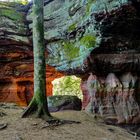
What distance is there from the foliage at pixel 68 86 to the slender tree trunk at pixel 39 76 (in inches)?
881

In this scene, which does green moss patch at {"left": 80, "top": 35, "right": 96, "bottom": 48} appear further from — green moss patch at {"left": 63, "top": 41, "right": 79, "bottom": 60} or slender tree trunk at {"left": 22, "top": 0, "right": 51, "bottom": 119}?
slender tree trunk at {"left": 22, "top": 0, "right": 51, "bottom": 119}

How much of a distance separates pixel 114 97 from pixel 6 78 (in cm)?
1184

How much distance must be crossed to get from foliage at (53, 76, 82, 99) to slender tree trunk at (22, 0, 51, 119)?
22373 millimetres

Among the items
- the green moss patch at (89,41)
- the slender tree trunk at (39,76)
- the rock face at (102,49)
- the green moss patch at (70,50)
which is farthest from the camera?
the green moss patch at (70,50)

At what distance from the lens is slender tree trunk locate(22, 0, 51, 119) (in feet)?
34.4

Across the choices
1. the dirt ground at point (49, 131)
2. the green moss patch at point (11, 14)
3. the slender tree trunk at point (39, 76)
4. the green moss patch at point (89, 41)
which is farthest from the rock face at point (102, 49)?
the slender tree trunk at point (39, 76)

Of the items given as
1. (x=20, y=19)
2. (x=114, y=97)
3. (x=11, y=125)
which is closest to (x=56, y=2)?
(x=20, y=19)

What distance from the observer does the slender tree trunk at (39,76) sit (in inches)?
413

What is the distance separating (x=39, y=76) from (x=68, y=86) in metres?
24.0

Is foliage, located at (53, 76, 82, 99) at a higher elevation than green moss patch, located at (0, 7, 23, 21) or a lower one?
lower

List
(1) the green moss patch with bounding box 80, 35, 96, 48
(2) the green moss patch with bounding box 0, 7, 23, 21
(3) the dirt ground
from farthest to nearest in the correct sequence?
(2) the green moss patch with bounding box 0, 7, 23, 21, (1) the green moss patch with bounding box 80, 35, 96, 48, (3) the dirt ground

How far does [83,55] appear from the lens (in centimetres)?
1383

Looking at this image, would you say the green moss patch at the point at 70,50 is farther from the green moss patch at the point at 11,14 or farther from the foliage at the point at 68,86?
the foliage at the point at 68,86

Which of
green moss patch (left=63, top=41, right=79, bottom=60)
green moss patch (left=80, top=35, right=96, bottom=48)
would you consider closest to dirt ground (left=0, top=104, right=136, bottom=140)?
green moss patch (left=80, top=35, right=96, bottom=48)
